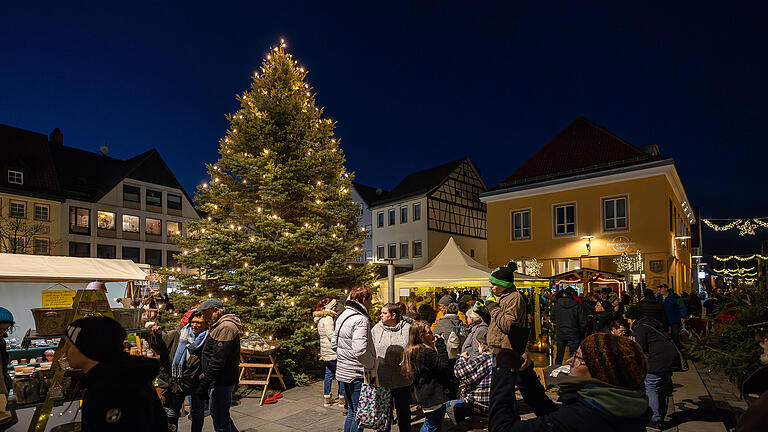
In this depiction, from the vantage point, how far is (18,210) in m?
32.2

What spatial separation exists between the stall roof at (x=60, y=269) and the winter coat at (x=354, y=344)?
6276 millimetres

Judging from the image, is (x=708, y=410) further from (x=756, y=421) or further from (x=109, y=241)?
(x=109, y=241)

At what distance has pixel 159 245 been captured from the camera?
134 feet

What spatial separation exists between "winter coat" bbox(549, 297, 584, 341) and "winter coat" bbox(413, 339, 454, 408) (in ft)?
19.4

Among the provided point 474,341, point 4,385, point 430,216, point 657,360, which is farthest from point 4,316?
point 430,216

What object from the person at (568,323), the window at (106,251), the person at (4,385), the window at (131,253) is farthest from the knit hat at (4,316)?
the window at (131,253)

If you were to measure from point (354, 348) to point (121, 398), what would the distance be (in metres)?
2.84

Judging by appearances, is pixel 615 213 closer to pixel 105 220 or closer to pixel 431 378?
pixel 431 378

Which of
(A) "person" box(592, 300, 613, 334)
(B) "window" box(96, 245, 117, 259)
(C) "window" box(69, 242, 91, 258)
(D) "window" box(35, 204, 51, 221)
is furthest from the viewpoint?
(B) "window" box(96, 245, 117, 259)

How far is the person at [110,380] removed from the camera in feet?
7.79

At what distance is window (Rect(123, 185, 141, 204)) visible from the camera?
128 ft

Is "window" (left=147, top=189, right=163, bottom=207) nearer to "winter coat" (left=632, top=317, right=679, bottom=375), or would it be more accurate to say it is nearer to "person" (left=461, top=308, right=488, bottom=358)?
"person" (left=461, top=308, right=488, bottom=358)

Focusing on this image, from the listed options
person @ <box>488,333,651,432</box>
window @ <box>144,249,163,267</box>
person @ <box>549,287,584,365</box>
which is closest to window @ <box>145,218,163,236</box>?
window @ <box>144,249,163,267</box>

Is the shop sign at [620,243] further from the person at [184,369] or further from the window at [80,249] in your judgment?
the window at [80,249]
